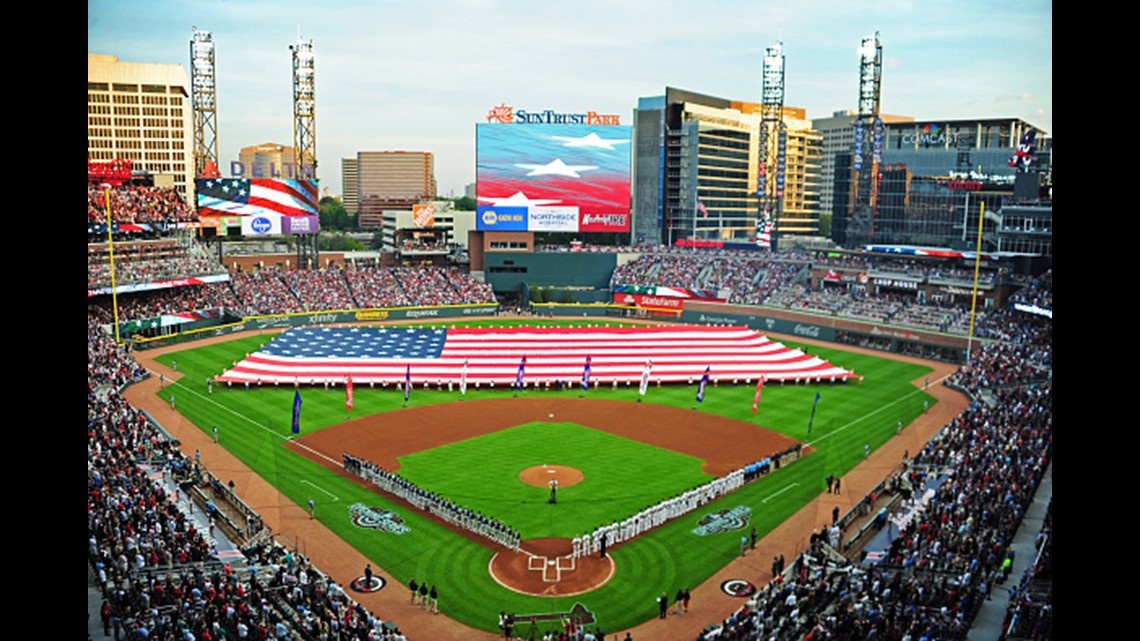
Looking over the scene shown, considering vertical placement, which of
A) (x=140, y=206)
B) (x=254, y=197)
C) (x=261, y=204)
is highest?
(x=254, y=197)

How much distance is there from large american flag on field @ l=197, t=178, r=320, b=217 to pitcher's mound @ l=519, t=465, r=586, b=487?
46.9 metres

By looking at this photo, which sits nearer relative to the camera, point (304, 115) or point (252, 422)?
point (252, 422)

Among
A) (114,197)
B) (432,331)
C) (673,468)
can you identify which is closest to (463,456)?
(673,468)

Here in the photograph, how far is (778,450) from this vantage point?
3422 cm

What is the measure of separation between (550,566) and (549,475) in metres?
7.44

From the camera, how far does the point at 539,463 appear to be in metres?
32.0

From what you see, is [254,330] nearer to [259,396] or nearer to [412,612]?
[259,396]

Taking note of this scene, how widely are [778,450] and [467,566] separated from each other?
15989 millimetres

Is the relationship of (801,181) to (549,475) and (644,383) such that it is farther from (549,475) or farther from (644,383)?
(549,475)

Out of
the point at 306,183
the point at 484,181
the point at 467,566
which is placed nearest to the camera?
the point at 467,566

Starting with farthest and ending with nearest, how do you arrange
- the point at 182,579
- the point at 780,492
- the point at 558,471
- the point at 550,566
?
the point at 558,471 → the point at 780,492 → the point at 550,566 → the point at 182,579

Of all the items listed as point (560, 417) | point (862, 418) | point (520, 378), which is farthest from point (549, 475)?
point (862, 418)

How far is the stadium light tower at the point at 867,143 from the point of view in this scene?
69156 mm
